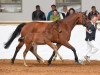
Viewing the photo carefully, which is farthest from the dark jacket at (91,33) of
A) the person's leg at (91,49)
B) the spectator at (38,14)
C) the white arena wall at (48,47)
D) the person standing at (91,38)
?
the spectator at (38,14)

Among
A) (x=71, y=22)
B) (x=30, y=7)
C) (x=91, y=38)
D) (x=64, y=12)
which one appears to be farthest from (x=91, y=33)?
(x=30, y=7)

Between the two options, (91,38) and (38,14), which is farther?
(38,14)

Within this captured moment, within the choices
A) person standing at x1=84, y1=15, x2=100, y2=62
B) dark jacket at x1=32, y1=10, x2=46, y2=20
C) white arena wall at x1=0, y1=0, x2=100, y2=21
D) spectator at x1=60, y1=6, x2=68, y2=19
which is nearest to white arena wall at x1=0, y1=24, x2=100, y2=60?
person standing at x1=84, y1=15, x2=100, y2=62

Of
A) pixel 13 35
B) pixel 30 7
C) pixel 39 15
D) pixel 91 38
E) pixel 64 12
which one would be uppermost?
pixel 30 7

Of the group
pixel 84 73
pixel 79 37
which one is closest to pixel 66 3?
pixel 79 37

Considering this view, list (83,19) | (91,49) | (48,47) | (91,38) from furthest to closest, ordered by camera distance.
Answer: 1. (48,47)
2. (91,49)
3. (91,38)
4. (83,19)

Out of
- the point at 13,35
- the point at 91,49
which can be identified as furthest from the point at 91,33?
the point at 13,35

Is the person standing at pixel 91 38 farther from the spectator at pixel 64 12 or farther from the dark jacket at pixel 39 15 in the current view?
the dark jacket at pixel 39 15

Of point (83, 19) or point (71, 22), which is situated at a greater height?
point (83, 19)

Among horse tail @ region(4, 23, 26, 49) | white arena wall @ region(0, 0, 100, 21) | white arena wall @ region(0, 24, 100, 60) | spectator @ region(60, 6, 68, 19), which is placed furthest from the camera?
white arena wall @ region(0, 0, 100, 21)

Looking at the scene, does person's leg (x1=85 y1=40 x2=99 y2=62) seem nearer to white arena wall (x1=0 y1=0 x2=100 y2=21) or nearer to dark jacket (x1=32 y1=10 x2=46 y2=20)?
dark jacket (x1=32 y1=10 x2=46 y2=20)

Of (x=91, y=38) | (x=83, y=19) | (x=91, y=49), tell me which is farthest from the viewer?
(x=91, y=49)

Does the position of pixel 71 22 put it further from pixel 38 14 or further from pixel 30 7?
pixel 30 7

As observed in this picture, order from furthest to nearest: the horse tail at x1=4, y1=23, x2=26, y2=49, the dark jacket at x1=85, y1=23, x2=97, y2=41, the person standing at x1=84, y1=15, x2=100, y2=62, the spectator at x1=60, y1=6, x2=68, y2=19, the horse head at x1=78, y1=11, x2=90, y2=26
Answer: the spectator at x1=60, y1=6, x2=68, y2=19 → the horse tail at x1=4, y1=23, x2=26, y2=49 → the person standing at x1=84, y1=15, x2=100, y2=62 → the dark jacket at x1=85, y1=23, x2=97, y2=41 → the horse head at x1=78, y1=11, x2=90, y2=26
